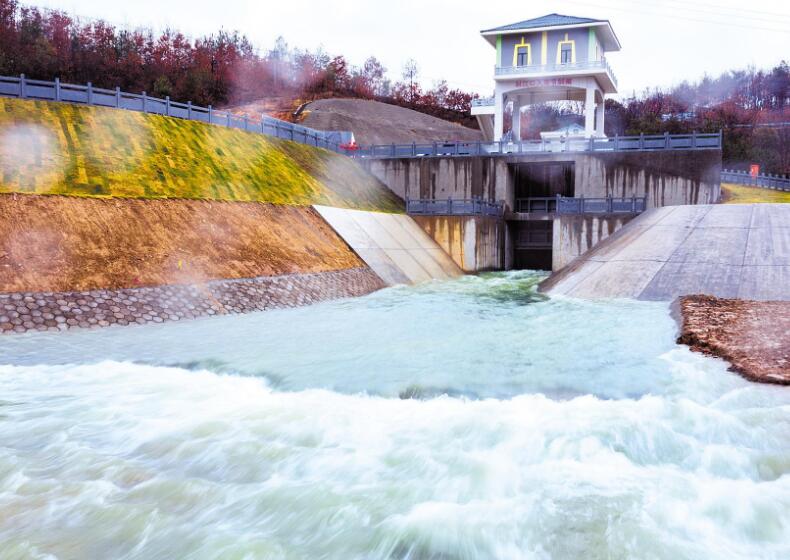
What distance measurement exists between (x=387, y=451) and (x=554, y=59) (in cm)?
4191

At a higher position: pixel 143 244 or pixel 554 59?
pixel 554 59

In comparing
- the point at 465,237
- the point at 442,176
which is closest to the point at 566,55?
the point at 442,176

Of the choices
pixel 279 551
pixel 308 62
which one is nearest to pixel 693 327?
pixel 279 551

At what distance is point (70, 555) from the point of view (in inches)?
232

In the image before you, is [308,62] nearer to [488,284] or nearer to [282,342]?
[488,284]

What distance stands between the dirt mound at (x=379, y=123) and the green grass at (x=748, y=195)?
3201 centimetres

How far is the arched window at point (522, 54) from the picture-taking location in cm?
4562

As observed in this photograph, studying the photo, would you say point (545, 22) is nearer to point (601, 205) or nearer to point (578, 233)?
point (601, 205)

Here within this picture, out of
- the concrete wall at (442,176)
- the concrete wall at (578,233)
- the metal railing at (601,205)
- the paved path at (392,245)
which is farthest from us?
the concrete wall at (442,176)

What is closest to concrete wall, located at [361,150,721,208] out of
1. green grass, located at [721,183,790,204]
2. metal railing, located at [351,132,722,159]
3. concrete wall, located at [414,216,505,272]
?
metal railing, located at [351,132,722,159]

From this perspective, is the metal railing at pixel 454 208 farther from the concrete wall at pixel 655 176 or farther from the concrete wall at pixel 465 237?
the concrete wall at pixel 655 176

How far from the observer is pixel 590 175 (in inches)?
1415

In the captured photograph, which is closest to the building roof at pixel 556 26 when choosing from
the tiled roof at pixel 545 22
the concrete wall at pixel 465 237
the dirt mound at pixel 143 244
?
the tiled roof at pixel 545 22

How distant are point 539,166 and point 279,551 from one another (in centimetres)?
3675
